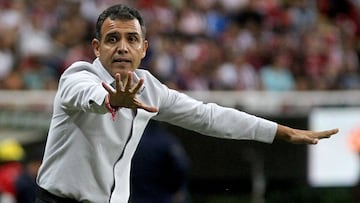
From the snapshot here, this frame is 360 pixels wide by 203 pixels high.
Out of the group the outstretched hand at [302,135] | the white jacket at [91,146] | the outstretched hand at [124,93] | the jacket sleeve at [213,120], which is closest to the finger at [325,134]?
the outstretched hand at [302,135]

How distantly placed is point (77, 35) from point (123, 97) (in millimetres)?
11084

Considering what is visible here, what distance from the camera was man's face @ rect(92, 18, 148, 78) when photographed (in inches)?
245

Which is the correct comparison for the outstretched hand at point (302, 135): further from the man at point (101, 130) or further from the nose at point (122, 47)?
the nose at point (122, 47)

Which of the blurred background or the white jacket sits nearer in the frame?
the white jacket

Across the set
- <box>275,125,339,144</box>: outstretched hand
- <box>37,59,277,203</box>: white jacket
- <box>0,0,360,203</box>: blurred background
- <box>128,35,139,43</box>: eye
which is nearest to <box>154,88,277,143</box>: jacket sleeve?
<box>275,125,339,144</box>: outstretched hand

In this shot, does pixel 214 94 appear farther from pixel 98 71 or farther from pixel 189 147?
pixel 98 71

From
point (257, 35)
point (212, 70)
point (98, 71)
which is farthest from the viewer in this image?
point (257, 35)

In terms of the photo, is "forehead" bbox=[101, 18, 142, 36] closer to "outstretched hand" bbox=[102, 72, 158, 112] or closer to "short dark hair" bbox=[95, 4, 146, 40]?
"short dark hair" bbox=[95, 4, 146, 40]

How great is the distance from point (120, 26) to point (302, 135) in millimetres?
1293

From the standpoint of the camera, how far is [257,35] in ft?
61.5

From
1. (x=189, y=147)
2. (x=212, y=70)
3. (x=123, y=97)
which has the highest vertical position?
(x=212, y=70)

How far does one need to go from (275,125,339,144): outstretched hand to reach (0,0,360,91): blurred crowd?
8380 mm

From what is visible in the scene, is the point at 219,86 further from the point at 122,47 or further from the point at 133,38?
the point at 122,47

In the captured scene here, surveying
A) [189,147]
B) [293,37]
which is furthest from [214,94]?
[293,37]
